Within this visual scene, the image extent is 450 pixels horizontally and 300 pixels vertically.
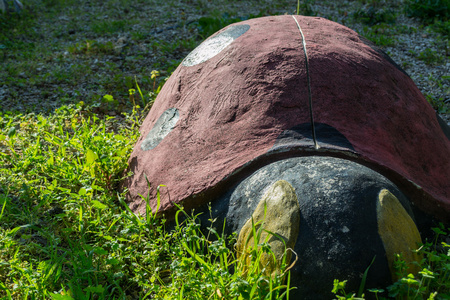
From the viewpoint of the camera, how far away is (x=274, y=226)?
1.77 m

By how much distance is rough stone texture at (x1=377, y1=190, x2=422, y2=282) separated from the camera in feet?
5.58

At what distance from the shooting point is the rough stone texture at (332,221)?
166cm

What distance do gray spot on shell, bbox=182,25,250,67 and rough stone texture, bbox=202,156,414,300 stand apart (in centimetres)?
93

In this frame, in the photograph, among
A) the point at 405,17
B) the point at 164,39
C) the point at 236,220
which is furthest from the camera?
the point at 405,17

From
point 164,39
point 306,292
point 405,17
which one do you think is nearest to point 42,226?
point 306,292

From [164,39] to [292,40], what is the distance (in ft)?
11.4

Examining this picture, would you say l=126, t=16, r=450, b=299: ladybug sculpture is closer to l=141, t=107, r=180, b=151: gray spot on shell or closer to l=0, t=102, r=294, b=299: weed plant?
l=141, t=107, r=180, b=151: gray spot on shell

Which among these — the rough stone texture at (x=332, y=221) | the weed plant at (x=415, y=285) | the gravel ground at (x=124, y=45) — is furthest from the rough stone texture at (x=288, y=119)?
the gravel ground at (x=124, y=45)

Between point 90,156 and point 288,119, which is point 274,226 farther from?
point 90,156

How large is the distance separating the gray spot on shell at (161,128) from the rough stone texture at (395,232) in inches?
46.3

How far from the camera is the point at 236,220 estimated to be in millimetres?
1931

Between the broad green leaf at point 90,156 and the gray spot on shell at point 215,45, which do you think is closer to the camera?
the gray spot on shell at point 215,45

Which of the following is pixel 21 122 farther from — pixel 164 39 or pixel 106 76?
Result: pixel 164 39

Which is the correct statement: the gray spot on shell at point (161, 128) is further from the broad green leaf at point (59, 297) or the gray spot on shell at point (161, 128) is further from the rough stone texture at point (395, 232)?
the rough stone texture at point (395, 232)
